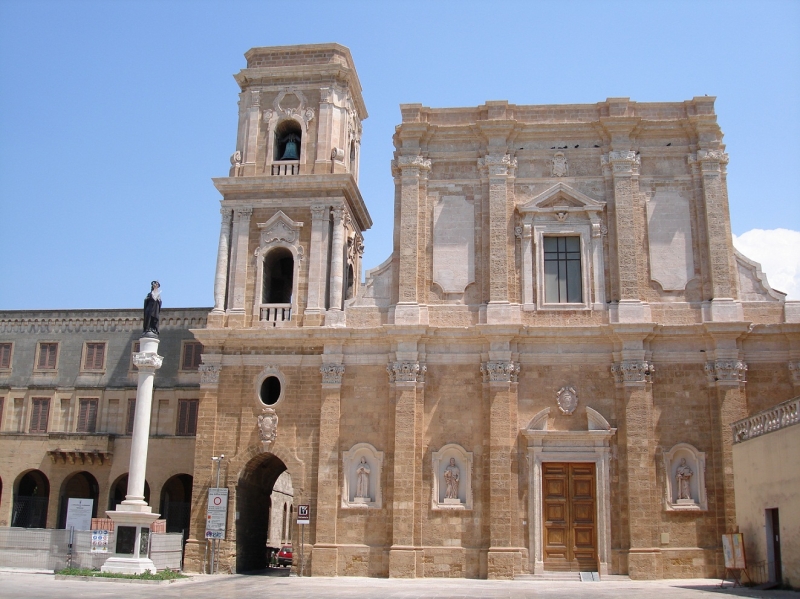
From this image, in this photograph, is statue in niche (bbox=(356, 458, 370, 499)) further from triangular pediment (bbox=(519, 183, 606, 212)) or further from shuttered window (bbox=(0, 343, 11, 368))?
shuttered window (bbox=(0, 343, 11, 368))

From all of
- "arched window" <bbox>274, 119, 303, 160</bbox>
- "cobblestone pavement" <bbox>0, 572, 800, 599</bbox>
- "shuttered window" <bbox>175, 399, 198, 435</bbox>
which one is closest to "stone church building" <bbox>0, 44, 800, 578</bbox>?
"arched window" <bbox>274, 119, 303, 160</bbox>

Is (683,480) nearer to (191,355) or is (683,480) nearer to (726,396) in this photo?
(726,396)

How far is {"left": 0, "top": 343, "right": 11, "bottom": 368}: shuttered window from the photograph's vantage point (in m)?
37.7

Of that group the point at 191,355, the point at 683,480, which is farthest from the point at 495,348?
the point at 191,355

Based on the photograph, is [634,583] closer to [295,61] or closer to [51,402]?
[295,61]

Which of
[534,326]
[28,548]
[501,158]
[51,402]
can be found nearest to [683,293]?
[534,326]

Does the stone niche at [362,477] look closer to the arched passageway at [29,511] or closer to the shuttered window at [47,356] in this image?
the arched passageway at [29,511]

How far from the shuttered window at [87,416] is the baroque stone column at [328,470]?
528 inches

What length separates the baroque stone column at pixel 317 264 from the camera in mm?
28859

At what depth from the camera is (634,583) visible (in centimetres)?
2469

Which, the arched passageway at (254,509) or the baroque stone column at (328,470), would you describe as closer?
the baroque stone column at (328,470)

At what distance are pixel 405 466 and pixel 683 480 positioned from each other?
28.2 feet

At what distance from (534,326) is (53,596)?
1583 centimetres

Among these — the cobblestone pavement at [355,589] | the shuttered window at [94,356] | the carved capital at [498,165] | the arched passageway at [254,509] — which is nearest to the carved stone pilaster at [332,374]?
the arched passageway at [254,509]
